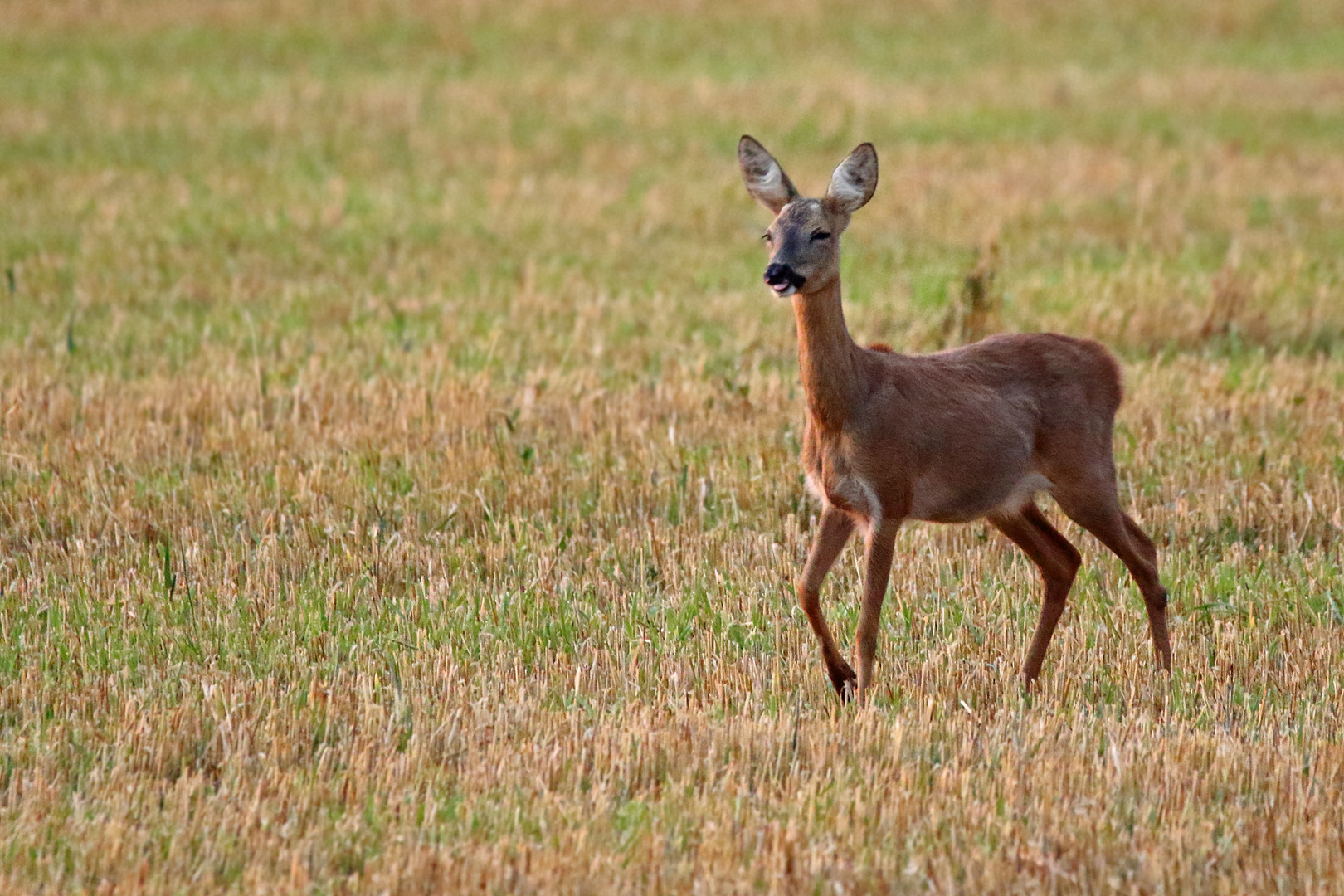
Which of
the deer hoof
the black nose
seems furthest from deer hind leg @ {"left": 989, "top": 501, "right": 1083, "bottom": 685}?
the black nose

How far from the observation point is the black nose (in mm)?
6211

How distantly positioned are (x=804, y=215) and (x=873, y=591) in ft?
4.76

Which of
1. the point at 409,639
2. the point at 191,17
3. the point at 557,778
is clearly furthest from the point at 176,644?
the point at 191,17

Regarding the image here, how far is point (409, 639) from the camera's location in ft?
23.3

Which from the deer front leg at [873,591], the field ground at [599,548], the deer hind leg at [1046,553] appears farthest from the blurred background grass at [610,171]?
the deer front leg at [873,591]

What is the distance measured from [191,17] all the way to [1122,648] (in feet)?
107

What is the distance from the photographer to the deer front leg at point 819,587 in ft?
22.1

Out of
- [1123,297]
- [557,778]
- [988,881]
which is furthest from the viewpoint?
[1123,297]

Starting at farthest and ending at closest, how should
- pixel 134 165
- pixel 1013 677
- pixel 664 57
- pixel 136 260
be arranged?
1. pixel 664 57
2. pixel 134 165
3. pixel 136 260
4. pixel 1013 677

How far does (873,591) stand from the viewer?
6746 mm

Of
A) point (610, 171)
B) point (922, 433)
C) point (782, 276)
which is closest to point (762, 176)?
point (782, 276)

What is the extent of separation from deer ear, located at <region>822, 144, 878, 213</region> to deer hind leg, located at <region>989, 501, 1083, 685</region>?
1.49m

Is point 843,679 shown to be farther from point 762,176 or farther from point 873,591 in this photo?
point 762,176

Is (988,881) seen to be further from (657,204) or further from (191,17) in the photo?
(191,17)
